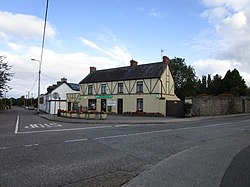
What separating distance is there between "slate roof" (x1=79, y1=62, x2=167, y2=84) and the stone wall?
621 centimetres

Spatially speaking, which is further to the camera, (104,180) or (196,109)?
(196,109)

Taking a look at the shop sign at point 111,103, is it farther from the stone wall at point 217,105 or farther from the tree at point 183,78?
the tree at point 183,78

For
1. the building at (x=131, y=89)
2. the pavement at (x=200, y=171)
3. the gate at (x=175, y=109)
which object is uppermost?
the building at (x=131, y=89)

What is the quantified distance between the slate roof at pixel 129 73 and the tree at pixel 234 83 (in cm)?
3012

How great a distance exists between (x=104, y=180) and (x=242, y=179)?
2910 millimetres

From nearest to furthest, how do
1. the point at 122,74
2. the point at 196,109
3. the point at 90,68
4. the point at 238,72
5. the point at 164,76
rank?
1. the point at 196,109
2. the point at 164,76
3. the point at 122,74
4. the point at 90,68
5. the point at 238,72

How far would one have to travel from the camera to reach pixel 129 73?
119 feet

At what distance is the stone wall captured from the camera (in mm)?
29203

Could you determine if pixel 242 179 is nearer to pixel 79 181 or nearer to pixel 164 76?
pixel 79 181

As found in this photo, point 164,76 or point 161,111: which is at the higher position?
point 164,76

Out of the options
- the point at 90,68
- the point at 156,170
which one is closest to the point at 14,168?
the point at 156,170

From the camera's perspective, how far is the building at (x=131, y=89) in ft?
104

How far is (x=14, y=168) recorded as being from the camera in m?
5.86

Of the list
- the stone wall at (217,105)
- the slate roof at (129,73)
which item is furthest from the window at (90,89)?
the stone wall at (217,105)
